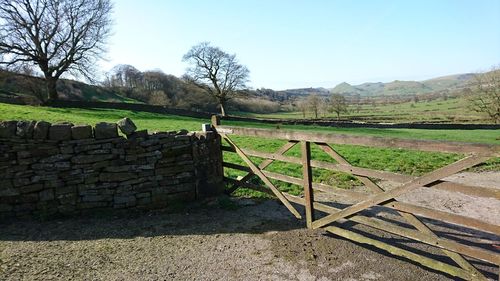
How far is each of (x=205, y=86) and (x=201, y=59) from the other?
3758 mm

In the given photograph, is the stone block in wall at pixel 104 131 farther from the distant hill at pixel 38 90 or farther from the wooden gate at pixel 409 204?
the distant hill at pixel 38 90

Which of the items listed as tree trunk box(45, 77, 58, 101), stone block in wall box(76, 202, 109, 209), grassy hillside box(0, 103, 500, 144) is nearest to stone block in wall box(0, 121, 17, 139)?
stone block in wall box(76, 202, 109, 209)

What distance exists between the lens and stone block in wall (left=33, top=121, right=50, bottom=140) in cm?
641

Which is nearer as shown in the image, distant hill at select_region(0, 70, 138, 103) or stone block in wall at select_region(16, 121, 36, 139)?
stone block in wall at select_region(16, 121, 36, 139)

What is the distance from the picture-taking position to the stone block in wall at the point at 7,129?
630 cm

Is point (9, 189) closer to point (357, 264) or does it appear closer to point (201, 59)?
point (357, 264)

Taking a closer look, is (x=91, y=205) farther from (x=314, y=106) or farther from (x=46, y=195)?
(x=314, y=106)

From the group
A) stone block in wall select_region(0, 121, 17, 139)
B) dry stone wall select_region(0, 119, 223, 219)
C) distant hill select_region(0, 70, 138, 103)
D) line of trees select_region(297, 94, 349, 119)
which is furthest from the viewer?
line of trees select_region(297, 94, 349, 119)

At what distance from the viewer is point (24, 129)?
6.39 meters

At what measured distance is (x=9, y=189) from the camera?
20.9 feet

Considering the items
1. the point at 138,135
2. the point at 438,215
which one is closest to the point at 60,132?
the point at 138,135

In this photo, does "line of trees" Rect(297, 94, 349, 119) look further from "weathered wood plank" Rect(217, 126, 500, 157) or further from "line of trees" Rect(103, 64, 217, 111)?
"weathered wood plank" Rect(217, 126, 500, 157)

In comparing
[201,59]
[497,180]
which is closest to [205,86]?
[201,59]

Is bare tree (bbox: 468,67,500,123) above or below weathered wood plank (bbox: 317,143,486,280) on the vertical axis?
above
